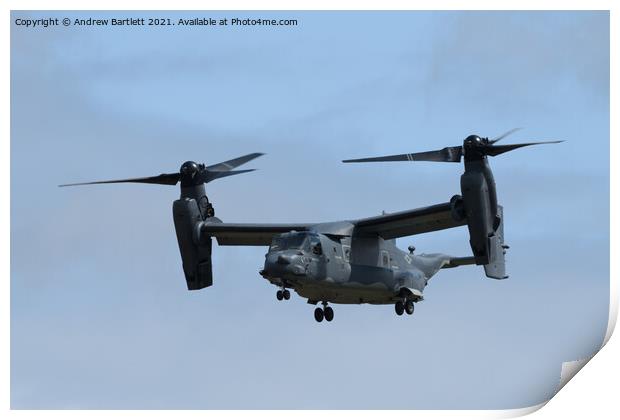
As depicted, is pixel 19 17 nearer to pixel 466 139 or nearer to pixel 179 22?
pixel 179 22

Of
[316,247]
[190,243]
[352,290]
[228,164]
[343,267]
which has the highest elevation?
[228,164]

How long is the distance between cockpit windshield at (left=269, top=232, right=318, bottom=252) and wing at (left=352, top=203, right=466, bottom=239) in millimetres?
1840

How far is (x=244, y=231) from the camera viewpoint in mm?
34344

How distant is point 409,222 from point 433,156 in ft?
8.24

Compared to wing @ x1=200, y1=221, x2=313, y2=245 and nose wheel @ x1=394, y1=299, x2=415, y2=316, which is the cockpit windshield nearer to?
wing @ x1=200, y1=221, x2=313, y2=245

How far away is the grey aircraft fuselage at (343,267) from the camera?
103ft

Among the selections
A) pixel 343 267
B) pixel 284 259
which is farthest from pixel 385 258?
pixel 284 259

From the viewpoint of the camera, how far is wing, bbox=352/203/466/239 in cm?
3203

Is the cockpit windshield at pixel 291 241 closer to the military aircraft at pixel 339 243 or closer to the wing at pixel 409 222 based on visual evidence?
the military aircraft at pixel 339 243

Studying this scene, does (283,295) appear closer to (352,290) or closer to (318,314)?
(352,290)

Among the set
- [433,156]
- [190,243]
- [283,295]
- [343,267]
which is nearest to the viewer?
[433,156]

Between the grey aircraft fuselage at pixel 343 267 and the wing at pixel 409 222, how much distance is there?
1.01ft

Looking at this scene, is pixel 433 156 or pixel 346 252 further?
pixel 346 252

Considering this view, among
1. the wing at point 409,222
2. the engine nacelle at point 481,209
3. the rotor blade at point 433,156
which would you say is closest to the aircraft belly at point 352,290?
the wing at point 409,222
